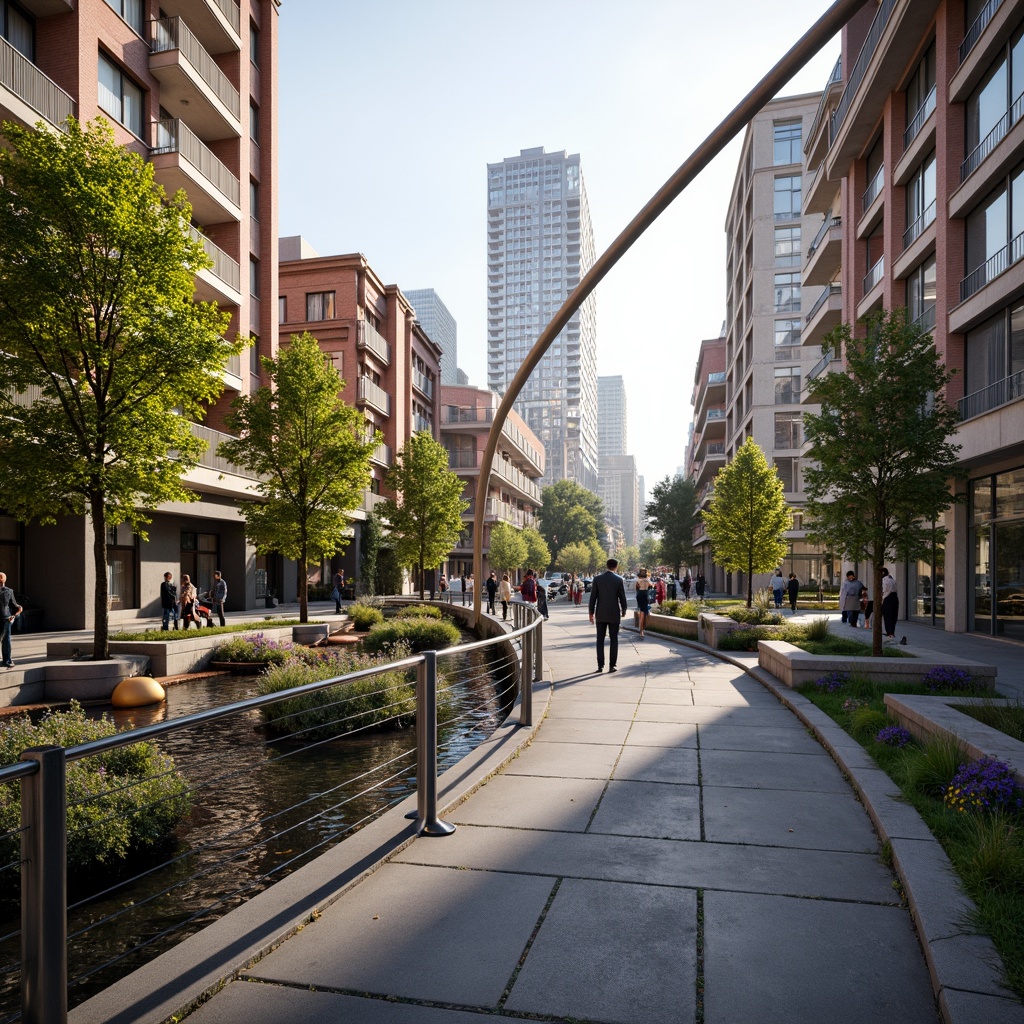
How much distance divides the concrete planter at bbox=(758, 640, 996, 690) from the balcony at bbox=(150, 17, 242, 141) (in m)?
25.9

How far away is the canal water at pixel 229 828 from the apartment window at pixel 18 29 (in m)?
18.3

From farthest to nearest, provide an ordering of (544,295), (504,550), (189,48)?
(544,295), (504,550), (189,48)

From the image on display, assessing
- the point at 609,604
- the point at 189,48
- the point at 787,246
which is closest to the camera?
the point at 609,604

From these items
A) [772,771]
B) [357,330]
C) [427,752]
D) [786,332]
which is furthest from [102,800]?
[786,332]

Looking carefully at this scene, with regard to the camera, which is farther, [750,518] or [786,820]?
[750,518]

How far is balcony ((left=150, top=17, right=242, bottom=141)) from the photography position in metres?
25.1

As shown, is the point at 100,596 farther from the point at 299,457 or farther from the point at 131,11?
the point at 131,11

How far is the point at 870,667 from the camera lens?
10.4m

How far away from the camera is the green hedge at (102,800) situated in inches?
211

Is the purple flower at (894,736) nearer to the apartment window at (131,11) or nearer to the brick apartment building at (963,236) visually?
the brick apartment building at (963,236)

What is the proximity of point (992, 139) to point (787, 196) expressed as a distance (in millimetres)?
34180

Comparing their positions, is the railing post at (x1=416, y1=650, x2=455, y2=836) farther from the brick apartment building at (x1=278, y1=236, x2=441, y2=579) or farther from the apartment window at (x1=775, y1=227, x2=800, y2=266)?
the apartment window at (x1=775, y1=227, x2=800, y2=266)

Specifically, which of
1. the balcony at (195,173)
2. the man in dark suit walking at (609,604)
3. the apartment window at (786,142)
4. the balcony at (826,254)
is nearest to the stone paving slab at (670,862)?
the man in dark suit walking at (609,604)

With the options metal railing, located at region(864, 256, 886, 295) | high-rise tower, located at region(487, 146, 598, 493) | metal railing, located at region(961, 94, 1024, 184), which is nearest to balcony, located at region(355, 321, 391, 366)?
metal railing, located at region(864, 256, 886, 295)
